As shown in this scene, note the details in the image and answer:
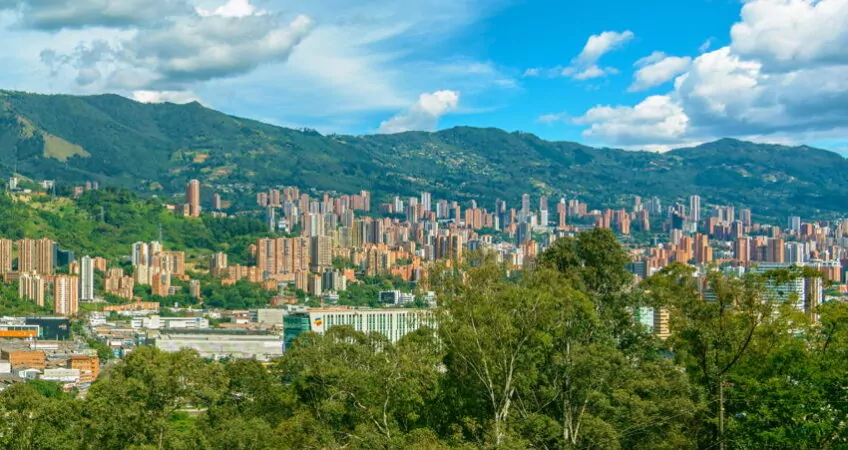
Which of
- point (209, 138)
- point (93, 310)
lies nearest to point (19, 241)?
point (93, 310)

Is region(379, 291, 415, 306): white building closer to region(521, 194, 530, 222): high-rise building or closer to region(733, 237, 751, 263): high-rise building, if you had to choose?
region(733, 237, 751, 263): high-rise building

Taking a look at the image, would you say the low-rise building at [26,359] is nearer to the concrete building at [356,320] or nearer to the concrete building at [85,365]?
Result: the concrete building at [85,365]

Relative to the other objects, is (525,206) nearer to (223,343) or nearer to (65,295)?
(65,295)

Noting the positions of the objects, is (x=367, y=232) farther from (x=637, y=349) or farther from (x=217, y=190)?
(x=637, y=349)

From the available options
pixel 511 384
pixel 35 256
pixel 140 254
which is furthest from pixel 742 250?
pixel 511 384

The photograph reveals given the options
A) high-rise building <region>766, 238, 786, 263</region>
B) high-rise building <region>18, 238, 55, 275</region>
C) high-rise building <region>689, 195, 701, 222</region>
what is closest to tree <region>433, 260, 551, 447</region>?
high-rise building <region>18, 238, 55, 275</region>

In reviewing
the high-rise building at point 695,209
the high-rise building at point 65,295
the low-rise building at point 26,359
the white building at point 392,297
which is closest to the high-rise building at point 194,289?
the high-rise building at point 65,295
